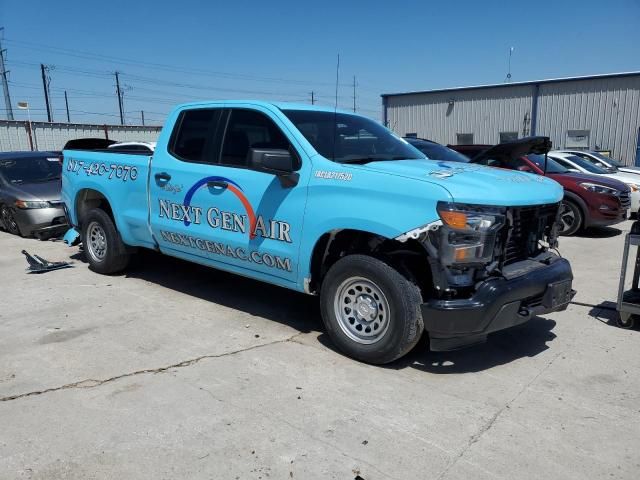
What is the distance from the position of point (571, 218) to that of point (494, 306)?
293 inches

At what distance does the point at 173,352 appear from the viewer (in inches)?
169

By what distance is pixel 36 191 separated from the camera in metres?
9.49

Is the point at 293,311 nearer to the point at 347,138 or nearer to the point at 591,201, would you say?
the point at 347,138

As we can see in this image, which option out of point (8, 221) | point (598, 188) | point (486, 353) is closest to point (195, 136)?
point (486, 353)

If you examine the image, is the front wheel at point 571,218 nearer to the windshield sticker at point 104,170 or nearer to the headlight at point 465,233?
the headlight at point 465,233

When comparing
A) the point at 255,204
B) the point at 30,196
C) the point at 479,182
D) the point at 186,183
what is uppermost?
the point at 479,182

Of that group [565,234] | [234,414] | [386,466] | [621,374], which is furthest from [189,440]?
[565,234]

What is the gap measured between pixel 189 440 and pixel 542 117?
96.2ft

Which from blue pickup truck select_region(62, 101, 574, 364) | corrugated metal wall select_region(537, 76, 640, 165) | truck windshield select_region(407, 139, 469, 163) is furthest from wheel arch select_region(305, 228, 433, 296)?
corrugated metal wall select_region(537, 76, 640, 165)

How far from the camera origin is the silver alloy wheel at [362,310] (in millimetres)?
Answer: 3941

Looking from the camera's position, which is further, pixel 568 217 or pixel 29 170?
pixel 29 170

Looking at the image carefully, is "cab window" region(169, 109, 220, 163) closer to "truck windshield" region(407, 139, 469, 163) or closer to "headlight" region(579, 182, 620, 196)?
"truck windshield" region(407, 139, 469, 163)

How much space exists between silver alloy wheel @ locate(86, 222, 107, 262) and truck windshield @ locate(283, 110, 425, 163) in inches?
124

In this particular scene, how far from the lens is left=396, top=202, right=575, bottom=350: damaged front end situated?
3.53 meters
